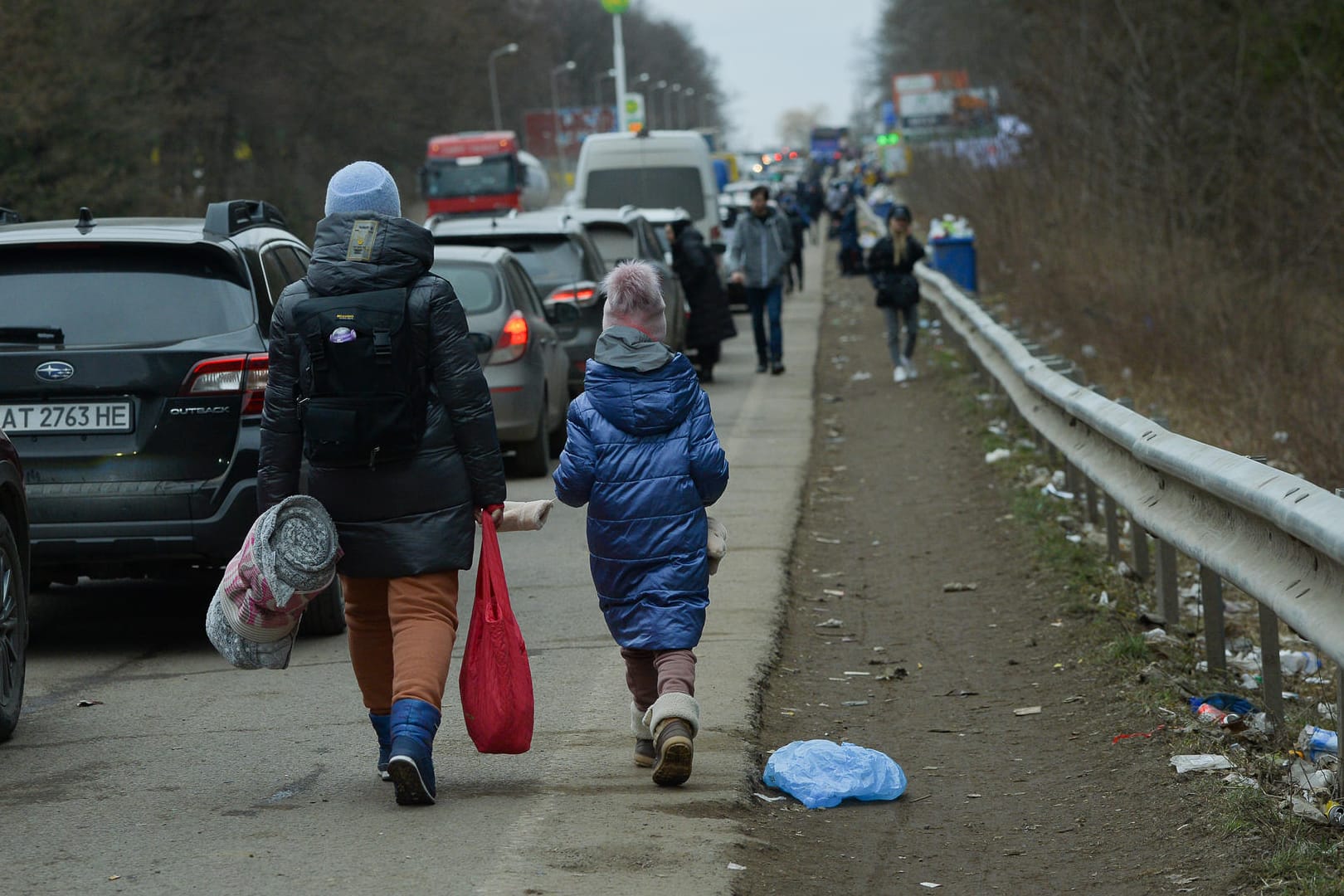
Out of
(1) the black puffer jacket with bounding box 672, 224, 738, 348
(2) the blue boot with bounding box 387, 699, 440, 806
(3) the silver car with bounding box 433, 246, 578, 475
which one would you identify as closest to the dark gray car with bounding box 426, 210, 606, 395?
(3) the silver car with bounding box 433, 246, 578, 475

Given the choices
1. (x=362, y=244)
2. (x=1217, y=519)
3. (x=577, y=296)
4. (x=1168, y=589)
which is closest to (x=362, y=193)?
(x=362, y=244)

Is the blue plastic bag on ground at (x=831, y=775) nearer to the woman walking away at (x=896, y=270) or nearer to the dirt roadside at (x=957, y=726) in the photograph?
the dirt roadside at (x=957, y=726)

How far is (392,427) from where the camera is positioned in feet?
17.0

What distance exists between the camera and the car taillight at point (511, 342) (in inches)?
510

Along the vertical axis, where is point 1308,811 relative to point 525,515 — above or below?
below

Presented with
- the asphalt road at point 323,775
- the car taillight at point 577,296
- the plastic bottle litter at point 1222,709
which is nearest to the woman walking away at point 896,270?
the car taillight at point 577,296

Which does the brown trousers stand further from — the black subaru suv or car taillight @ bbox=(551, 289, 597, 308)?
car taillight @ bbox=(551, 289, 597, 308)

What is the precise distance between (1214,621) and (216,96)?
A: 4503 centimetres

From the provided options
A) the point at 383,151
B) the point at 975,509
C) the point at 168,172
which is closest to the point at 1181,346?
the point at 975,509

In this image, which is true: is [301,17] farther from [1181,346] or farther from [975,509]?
[975,509]

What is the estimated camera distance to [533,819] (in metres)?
5.12

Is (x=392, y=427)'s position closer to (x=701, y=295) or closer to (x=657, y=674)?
(x=657, y=674)

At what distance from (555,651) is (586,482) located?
2.28m

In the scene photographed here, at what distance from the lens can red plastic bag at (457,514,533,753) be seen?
524 cm
